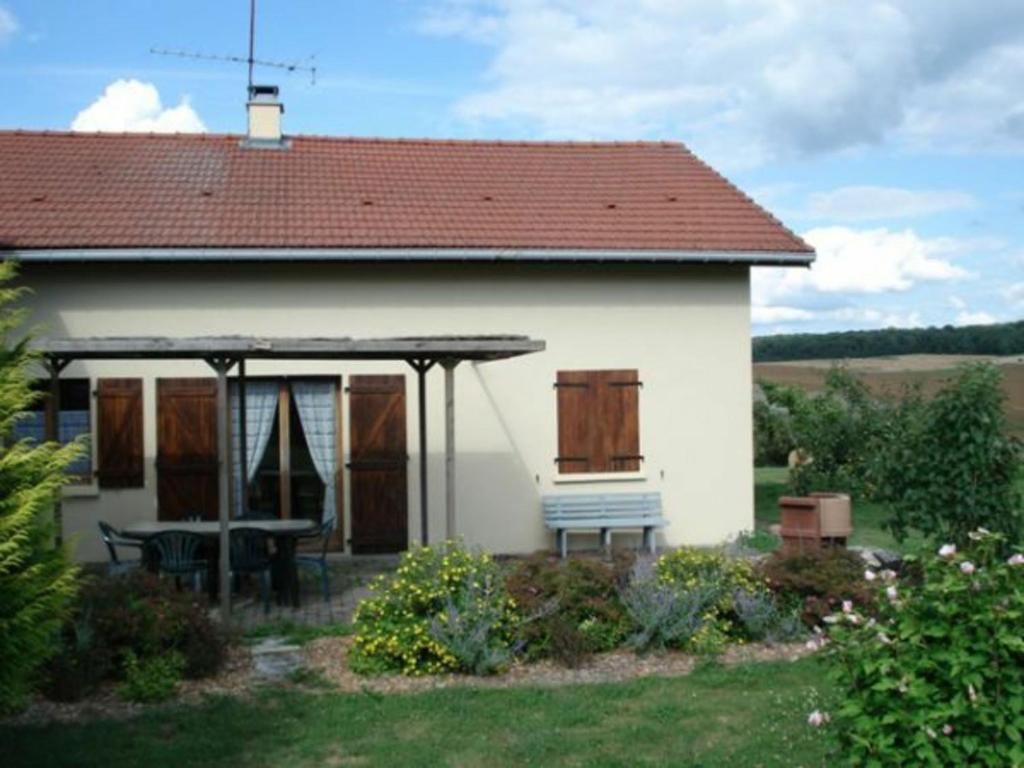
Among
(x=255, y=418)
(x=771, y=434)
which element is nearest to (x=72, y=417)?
(x=255, y=418)

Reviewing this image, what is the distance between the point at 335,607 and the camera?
424 inches

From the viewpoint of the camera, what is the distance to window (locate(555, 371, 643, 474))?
14.1m

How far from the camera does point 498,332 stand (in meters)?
14.0

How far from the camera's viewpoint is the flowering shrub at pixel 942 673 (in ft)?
14.6

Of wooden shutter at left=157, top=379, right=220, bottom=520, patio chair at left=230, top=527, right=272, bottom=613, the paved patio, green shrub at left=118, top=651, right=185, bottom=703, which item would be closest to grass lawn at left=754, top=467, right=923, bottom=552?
the paved patio

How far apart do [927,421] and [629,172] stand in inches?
273

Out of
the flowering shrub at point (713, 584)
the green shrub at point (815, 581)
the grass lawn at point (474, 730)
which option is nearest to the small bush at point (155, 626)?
the grass lawn at point (474, 730)

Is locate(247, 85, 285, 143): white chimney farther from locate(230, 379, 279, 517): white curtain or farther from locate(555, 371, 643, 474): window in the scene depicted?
locate(555, 371, 643, 474): window

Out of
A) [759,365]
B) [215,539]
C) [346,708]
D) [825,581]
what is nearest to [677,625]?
[825,581]

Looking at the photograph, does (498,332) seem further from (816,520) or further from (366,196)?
(816,520)

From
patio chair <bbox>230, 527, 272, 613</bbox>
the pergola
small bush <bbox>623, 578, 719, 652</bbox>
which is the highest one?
the pergola

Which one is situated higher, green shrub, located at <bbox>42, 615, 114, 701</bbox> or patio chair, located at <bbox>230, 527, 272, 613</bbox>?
patio chair, located at <bbox>230, 527, 272, 613</bbox>

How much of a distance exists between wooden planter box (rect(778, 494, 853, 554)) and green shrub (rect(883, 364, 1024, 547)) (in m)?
1.48

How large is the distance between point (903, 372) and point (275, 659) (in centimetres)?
883
